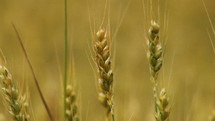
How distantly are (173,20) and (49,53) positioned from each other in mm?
1145

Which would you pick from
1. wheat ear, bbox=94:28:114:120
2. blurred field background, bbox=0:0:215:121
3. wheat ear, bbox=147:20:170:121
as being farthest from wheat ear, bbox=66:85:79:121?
blurred field background, bbox=0:0:215:121

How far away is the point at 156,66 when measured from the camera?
4.20 feet

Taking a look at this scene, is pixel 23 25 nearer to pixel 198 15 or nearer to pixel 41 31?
pixel 41 31

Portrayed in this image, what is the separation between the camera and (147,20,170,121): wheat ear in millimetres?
1238

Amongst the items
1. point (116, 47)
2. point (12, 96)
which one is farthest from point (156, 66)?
point (116, 47)

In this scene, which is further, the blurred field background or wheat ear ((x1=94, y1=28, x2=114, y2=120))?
the blurred field background

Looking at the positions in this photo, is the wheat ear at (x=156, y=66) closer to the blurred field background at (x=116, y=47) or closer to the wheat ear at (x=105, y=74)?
the wheat ear at (x=105, y=74)

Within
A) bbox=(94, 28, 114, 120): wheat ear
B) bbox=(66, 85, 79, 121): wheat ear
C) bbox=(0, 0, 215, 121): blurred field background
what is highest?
bbox=(94, 28, 114, 120): wheat ear

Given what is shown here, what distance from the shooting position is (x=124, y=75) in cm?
346

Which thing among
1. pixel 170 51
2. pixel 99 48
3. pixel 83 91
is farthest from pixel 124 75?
pixel 99 48

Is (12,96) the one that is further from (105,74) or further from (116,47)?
(116,47)

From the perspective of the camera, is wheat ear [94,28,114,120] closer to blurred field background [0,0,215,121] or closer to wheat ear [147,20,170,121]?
wheat ear [147,20,170,121]

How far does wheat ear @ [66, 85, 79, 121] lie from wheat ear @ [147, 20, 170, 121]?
0.19 m

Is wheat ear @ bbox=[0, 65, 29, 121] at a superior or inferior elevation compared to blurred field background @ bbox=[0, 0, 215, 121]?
superior
